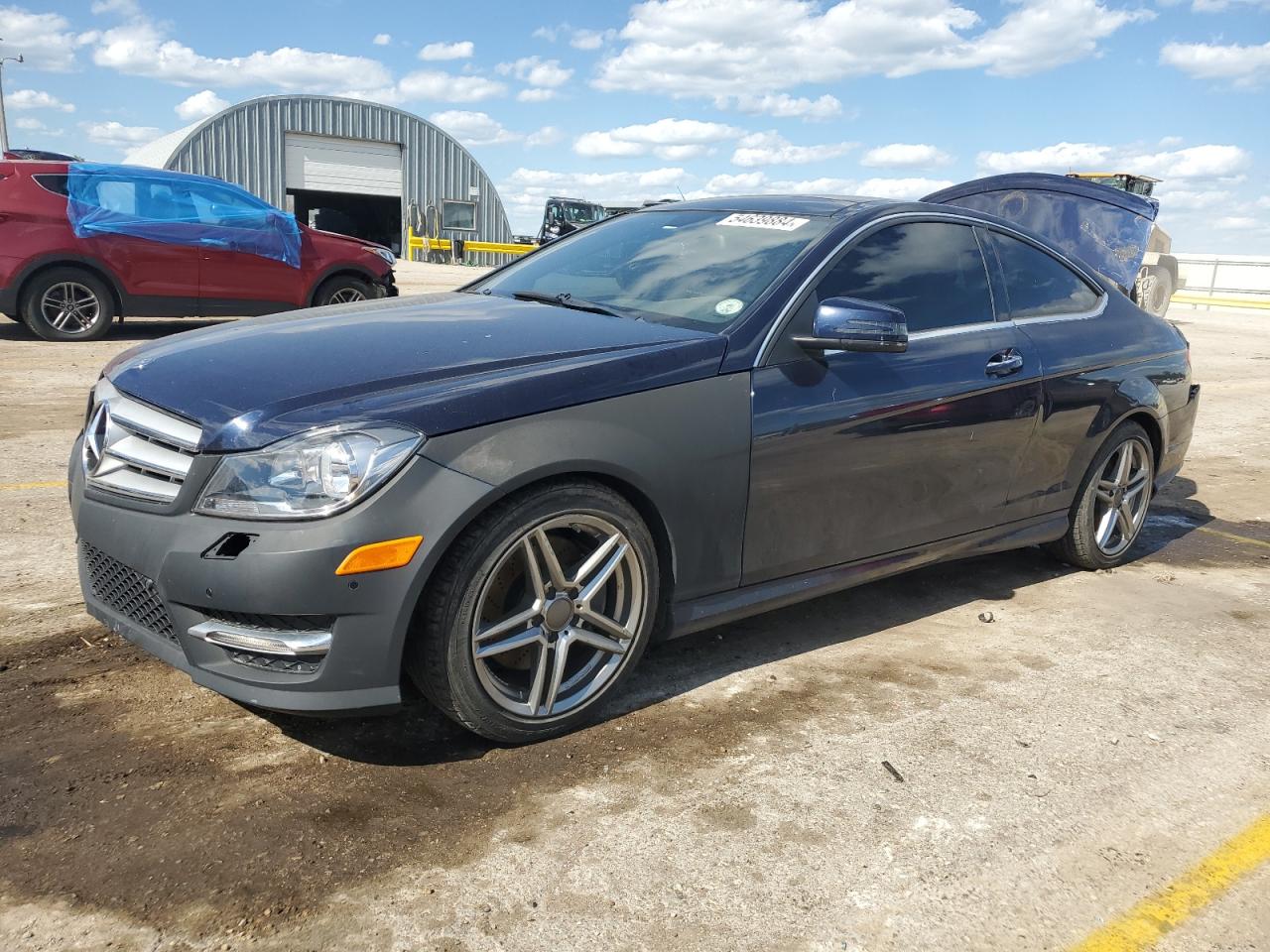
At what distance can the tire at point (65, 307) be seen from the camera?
10.4 meters

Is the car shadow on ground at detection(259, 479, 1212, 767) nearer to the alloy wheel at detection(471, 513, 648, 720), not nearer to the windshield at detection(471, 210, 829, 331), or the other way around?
the alloy wheel at detection(471, 513, 648, 720)

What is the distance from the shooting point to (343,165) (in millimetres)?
36906

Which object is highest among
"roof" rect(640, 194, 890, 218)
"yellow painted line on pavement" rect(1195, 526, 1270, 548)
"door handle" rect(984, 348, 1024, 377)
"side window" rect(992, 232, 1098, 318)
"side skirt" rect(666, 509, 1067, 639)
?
"roof" rect(640, 194, 890, 218)

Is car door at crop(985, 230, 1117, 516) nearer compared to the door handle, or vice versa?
the door handle

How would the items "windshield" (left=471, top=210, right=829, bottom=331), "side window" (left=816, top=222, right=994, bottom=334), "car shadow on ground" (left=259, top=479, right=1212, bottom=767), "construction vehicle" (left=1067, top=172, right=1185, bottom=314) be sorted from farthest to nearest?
"construction vehicle" (left=1067, top=172, right=1185, bottom=314)
"side window" (left=816, top=222, right=994, bottom=334)
"windshield" (left=471, top=210, right=829, bottom=331)
"car shadow on ground" (left=259, top=479, right=1212, bottom=767)

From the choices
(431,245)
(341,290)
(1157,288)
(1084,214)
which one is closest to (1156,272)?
(1157,288)

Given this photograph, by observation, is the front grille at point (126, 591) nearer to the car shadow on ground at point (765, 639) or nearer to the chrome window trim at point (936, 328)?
the car shadow on ground at point (765, 639)

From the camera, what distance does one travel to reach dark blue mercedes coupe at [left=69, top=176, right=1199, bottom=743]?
2611 mm

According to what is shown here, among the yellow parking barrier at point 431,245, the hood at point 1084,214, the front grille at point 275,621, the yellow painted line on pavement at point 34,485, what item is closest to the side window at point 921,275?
the front grille at point 275,621

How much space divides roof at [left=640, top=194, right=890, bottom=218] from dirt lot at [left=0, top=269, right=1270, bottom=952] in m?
1.58

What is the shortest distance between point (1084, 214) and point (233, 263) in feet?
27.5

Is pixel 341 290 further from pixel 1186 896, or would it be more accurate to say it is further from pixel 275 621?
pixel 1186 896

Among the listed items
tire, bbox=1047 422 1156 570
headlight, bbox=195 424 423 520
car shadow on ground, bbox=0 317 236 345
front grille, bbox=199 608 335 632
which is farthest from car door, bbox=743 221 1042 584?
car shadow on ground, bbox=0 317 236 345

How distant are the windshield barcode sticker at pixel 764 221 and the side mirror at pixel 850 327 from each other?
0.52 m
